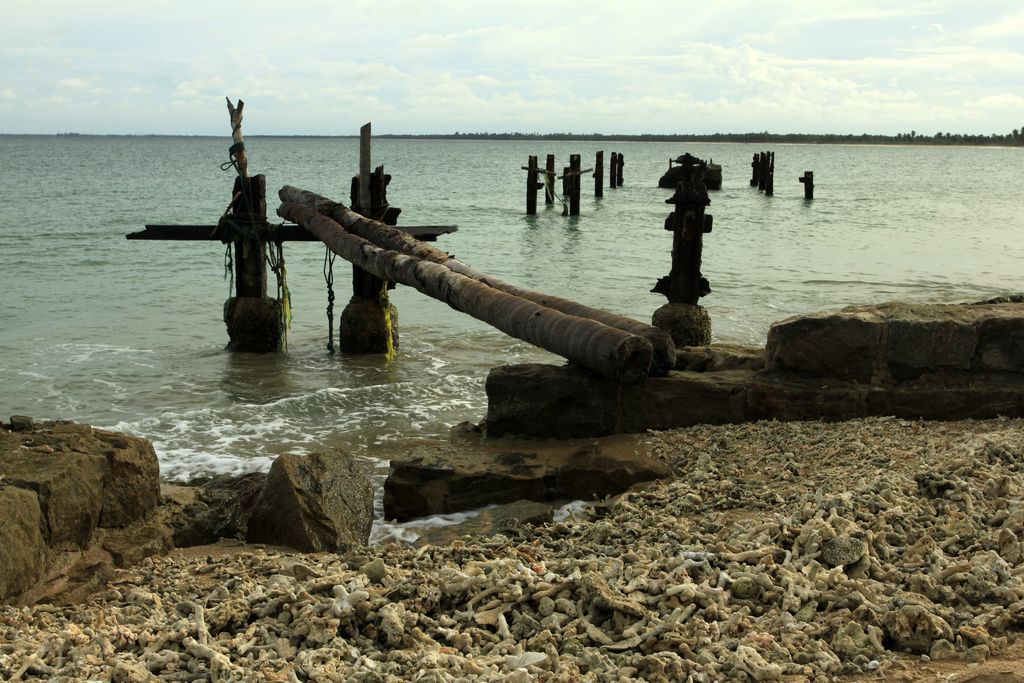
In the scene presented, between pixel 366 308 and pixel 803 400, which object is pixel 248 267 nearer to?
pixel 366 308

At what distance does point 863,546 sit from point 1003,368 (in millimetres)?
3474

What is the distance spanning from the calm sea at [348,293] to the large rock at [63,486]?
245 cm

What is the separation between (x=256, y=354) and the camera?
11.5 m

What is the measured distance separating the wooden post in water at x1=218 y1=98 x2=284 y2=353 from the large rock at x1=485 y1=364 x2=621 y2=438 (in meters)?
5.46

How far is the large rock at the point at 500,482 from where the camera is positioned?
19.3 feet

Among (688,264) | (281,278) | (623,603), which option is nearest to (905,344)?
(688,264)

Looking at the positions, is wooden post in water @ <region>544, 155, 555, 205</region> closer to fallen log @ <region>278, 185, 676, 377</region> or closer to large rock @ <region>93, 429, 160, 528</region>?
fallen log @ <region>278, 185, 676, 377</region>

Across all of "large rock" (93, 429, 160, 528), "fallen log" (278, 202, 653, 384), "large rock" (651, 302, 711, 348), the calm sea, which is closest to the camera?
"large rock" (93, 429, 160, 528)

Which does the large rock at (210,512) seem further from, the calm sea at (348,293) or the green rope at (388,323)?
the green rope at (388,323)

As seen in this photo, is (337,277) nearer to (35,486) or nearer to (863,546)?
(35,486)

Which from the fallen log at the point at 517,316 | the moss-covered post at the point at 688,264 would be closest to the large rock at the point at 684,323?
the moss-covered post at the point at 688,264

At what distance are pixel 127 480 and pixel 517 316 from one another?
10.9 feet

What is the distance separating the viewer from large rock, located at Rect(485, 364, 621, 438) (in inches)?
265

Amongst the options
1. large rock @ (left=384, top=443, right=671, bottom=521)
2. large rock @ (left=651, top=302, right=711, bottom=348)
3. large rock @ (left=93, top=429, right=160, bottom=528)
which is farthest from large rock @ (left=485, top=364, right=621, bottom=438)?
large rock @ (left=651, top=302, right=711, bottom=348)
